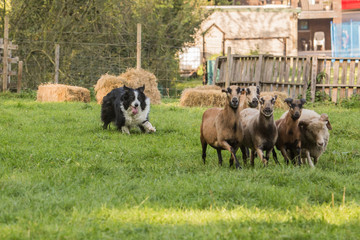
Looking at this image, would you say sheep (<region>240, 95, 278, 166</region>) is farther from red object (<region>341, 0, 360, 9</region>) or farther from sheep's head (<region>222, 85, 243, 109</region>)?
red object (<region>341, 0, 360, 9</region>)

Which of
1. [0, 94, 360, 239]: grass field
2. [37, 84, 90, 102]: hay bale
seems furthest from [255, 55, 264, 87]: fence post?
[0, 94, 360, 239]: grass field

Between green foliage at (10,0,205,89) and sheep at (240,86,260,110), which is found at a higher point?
green foliage at (10,0,205,89)

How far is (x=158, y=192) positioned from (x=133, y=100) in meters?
5.60

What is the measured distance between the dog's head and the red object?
35258 millimetres

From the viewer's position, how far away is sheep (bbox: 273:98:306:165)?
7637 millimetres

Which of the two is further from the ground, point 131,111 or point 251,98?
point 251,98

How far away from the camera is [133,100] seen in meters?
11.1

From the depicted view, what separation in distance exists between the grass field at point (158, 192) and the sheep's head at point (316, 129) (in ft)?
1.39

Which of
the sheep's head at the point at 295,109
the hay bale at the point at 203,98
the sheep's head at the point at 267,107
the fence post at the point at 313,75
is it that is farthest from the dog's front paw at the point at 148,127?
the fence post at the point at 313,75

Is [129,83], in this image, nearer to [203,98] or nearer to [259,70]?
[203,98]

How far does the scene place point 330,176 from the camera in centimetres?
655

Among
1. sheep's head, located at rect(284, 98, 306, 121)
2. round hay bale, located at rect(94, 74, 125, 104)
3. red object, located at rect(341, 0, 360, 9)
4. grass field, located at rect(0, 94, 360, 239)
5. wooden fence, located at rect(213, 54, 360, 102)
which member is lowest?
grass field, located at rect(0, 94, 360, 239)

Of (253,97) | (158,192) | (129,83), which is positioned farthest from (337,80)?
(158,192)

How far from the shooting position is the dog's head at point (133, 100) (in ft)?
36.2
